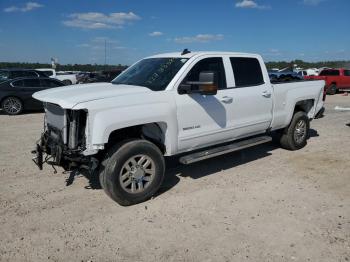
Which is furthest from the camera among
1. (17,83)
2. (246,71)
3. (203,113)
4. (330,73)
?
(330,73)

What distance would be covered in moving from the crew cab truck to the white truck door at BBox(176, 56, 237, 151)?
14 mm

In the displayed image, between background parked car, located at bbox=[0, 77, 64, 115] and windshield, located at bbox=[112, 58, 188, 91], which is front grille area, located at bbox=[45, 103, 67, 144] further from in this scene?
background parked car, located at bbox=[0, 77, 64, 115]

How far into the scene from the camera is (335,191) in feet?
17.4

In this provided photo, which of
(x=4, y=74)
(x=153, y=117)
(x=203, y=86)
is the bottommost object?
(x=153, y=117)

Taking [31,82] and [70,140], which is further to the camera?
[31,82]

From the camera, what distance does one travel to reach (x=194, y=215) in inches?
178

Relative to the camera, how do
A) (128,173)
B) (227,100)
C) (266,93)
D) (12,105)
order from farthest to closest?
(12,105) < (266,93) < (227,100) < (128,173)

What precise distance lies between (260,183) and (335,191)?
3.56ft

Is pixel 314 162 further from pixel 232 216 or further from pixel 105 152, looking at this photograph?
pixel 105 152

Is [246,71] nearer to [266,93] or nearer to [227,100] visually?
[266,93]

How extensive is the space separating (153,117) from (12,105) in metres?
10.4

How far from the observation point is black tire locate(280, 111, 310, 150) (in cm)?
745

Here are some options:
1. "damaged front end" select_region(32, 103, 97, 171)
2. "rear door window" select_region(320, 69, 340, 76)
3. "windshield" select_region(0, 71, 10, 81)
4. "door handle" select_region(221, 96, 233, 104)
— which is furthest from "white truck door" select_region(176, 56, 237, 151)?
"rear door window" select_region(320, 69, 340, 76)

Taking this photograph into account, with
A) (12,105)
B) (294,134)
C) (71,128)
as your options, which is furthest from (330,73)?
(71,128)
